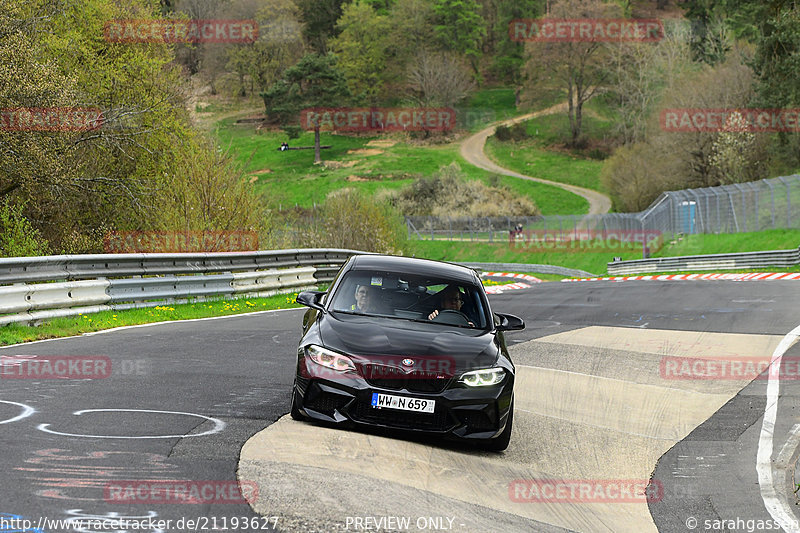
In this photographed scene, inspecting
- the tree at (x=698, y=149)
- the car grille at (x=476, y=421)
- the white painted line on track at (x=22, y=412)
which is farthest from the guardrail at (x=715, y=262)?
the white painted line on track at (x=22, y=412)

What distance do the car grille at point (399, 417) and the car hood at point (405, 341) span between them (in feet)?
Result: 1.24

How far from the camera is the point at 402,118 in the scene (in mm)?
132250

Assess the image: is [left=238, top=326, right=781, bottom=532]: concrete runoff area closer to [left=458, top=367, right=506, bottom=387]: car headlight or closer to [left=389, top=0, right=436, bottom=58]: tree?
[left=458, top=367, right=506, bottom=387]: car headlight

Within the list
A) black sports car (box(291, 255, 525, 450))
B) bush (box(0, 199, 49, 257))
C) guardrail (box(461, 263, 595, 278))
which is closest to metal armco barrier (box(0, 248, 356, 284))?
bush (box(0, 199, 49, 257))

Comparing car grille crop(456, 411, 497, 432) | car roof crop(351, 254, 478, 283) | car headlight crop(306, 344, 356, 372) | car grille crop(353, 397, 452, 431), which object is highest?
car roof crop(351, 254, 478, 283)

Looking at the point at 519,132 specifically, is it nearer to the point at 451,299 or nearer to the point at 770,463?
the point at 451,299

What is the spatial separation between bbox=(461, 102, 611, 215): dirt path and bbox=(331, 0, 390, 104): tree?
18.2m

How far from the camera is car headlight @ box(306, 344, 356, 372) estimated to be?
7.33m

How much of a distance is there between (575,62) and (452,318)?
11342cm

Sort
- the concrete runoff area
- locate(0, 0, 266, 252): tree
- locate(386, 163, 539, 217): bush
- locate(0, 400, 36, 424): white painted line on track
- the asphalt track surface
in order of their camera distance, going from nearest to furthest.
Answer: the asphalt track surface < the concrete runoff area < locate(0, 400, 36, 424): white painted line on track < locate(0, 0, 266, 252): tree < locate(386, 163, 539, 217): bush

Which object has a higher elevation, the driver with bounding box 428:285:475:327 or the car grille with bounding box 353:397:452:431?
the driver with bounding box 428:285:475:327

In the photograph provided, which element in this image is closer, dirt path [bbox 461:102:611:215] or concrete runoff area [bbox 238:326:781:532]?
concrete runoff area [bbox 238:326:781:532]

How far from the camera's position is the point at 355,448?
6672mm

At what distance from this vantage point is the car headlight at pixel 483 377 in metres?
7.39
